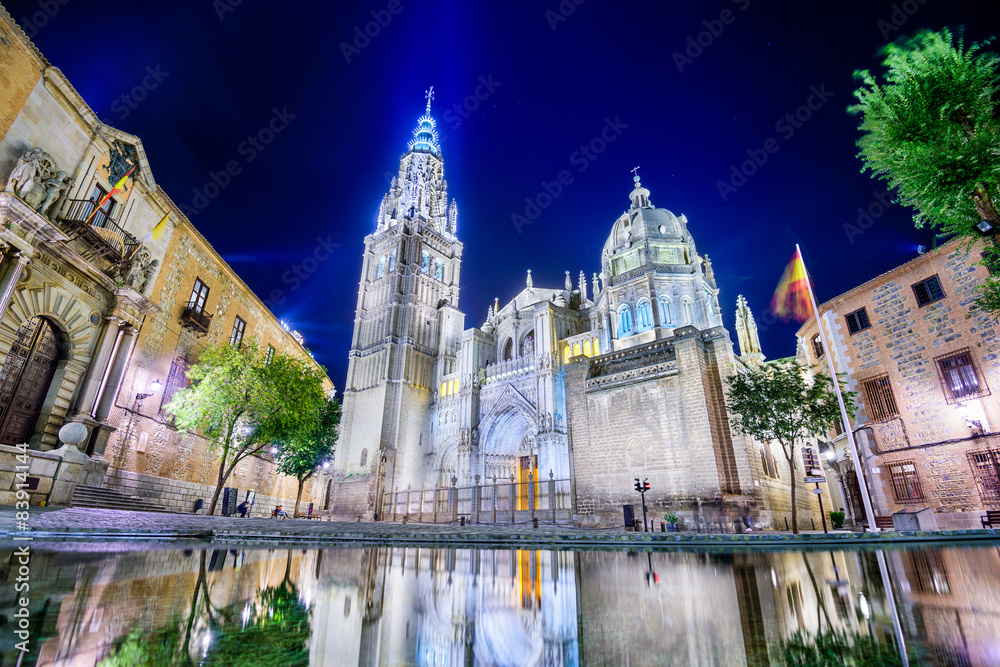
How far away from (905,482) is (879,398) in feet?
10.5

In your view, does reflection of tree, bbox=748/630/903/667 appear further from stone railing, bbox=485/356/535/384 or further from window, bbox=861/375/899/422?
stone railing, bbox=485/356/535/384

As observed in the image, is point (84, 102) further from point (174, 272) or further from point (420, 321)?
point (420, 321)

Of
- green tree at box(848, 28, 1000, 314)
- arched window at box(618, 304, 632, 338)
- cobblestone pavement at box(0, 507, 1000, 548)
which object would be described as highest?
arched window at box(618, 304, 632, 338)

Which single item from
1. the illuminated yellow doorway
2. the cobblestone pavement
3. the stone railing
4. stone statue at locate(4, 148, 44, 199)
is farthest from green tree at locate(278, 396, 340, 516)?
the cobblestone pavement

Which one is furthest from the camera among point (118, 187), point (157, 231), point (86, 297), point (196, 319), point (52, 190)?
point (196, 319)

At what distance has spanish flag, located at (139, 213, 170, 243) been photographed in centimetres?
1692

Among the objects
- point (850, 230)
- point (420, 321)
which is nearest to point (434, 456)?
point (420, 321)

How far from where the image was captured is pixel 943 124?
29.0 ft

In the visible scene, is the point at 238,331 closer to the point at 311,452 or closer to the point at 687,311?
the point at 311,452

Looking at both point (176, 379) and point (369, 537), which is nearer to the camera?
point (369, 537)

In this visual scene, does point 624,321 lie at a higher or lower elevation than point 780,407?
higher

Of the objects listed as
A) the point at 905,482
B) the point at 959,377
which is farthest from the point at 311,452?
the point at 959,377

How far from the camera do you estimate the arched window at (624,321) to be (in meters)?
28.2

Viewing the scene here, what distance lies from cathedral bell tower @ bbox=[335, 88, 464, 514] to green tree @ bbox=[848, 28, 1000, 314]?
30.3 metres
